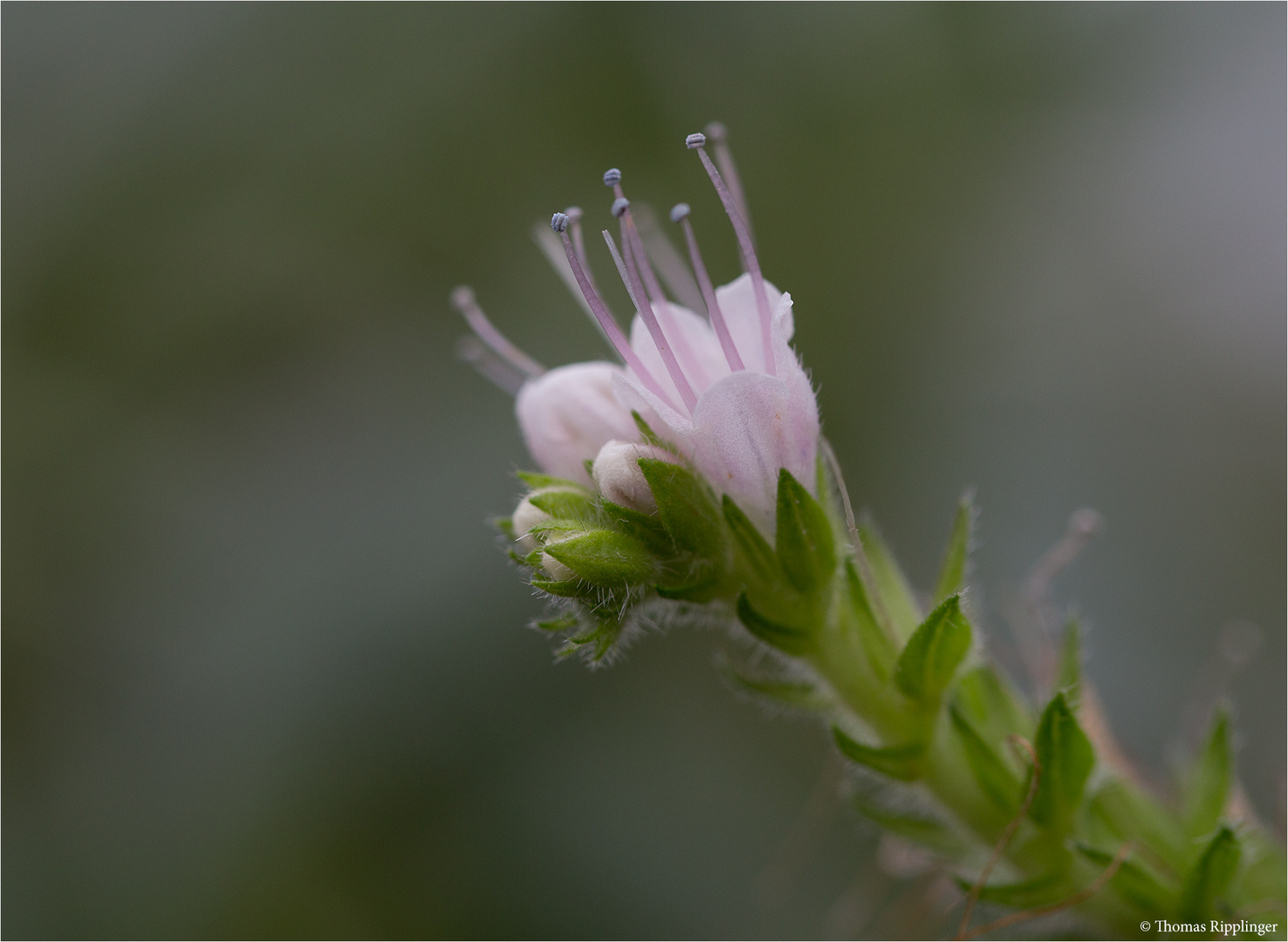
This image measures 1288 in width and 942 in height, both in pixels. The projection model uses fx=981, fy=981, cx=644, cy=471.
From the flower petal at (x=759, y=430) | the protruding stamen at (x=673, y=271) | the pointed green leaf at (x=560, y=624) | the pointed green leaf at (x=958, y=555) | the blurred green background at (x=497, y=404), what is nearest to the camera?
the flower petal at (x=759, y=430)

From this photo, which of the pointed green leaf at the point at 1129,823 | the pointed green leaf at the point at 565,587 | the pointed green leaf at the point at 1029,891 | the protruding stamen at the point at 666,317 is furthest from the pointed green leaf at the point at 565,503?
the pointed green leaf at the point at 1129,823

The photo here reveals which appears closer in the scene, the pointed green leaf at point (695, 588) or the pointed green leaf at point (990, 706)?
the pointed green leaf at point (695, 588)

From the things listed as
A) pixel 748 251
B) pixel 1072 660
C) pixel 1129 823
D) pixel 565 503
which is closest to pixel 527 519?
pixel 565 503

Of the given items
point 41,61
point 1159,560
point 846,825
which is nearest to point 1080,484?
point 1159,560

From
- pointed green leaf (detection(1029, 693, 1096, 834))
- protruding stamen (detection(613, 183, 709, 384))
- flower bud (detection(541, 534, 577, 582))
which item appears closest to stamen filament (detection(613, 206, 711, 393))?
protruding stamen (detection(613, 183, 709, 384))

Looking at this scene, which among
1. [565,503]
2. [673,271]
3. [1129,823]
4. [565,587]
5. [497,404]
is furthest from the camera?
[497,404]

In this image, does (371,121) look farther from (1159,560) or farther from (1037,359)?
(1159,560)

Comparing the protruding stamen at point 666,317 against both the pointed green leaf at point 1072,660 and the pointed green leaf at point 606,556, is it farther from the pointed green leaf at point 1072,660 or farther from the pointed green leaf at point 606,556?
the pointed green leaf at point 1072,660

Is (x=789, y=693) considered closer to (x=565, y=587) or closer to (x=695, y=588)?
(x=695, y=588)
